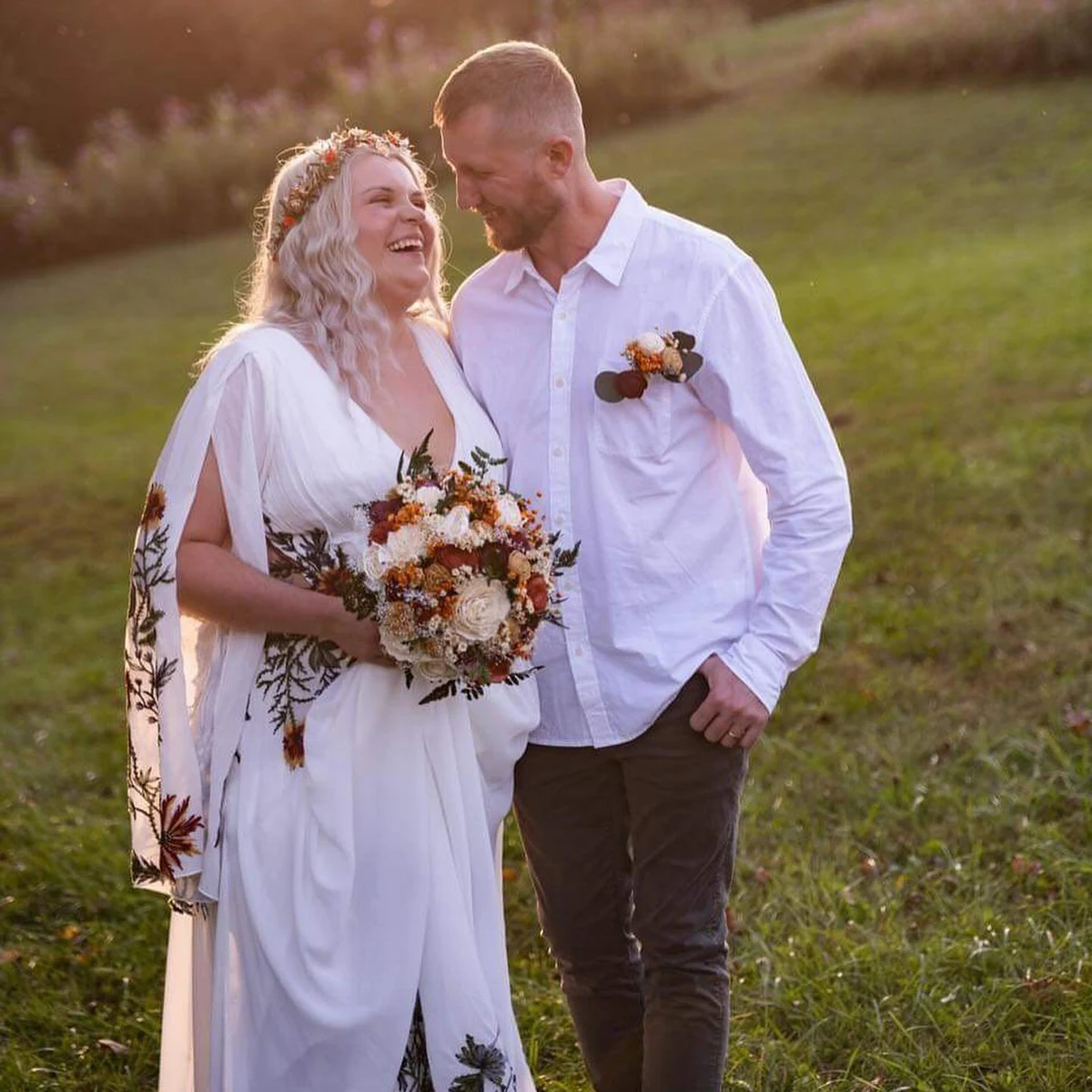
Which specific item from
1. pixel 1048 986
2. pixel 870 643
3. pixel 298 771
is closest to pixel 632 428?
pixel 298 771

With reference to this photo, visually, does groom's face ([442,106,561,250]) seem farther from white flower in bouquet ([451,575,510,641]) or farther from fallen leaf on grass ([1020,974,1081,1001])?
fallen leaf on grass ([1020,974,1081,1001])

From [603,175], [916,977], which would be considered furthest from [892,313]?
[916,977]

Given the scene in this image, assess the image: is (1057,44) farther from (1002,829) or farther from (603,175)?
(1002,829)

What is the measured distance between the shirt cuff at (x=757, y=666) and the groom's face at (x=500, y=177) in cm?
96

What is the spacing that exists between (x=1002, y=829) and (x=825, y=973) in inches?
40.4

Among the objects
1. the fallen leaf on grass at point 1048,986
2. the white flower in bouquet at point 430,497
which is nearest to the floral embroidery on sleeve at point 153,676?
the white flower in bouquet at point 430,497

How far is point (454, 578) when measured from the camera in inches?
104

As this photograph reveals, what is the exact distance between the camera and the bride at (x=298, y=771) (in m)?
2.94

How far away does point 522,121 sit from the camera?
10.1 feet

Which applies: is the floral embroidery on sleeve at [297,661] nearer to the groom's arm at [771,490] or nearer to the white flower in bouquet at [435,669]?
the white flower in bouquet at [435,669]

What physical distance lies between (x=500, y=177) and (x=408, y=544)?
35.3 inches

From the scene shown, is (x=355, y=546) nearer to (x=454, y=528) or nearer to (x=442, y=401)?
(x=454, y=528)

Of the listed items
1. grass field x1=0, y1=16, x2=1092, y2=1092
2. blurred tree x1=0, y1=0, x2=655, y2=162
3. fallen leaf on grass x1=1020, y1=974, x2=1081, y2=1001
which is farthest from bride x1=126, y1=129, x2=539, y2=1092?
blurred tree x1=0, y1=0, x2=655, y2=162

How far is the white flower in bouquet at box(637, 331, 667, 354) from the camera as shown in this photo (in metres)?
3.03
